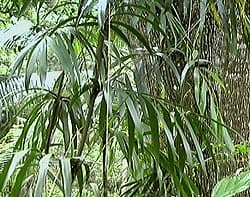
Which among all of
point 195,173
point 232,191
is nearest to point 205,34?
point 195,173

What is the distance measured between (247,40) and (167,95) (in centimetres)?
18

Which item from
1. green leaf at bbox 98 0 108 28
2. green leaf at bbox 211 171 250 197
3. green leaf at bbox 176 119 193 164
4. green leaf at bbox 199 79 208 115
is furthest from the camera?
green leaf at bbox 199 79 208 115

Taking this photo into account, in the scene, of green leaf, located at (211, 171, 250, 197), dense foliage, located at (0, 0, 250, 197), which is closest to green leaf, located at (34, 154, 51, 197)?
dense foliage, located at (0, 0, 250, 197)

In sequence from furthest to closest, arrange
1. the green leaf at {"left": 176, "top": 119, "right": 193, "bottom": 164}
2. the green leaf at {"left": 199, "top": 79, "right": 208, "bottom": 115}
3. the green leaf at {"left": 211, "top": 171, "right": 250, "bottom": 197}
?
the green leaf at {"left": 199, "top": 79, "right": 208, "bottom": 115} → the green leaf at {"left": 176, "top": 119, "right": 193, "bottom": 164} → the green leaf at {"left": 211, "top": 171, "right": 250, "bottom": 197}

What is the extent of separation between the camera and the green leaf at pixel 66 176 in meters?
0.57

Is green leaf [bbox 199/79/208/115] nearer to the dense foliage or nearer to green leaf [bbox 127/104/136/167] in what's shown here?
the dense foliage

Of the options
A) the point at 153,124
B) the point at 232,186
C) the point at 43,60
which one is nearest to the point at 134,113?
the point at 153,124

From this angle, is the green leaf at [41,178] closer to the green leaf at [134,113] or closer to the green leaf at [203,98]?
the green leaf at [134,113]

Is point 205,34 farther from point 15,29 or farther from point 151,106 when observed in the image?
point 15,29

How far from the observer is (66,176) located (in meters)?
0.58

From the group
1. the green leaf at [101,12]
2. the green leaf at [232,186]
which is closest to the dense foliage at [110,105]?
the green leaf at [101,12]

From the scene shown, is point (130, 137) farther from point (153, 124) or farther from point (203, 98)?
point (203, 98)

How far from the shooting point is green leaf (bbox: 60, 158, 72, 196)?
1.87 ft

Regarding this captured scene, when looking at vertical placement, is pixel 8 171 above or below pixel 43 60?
below
